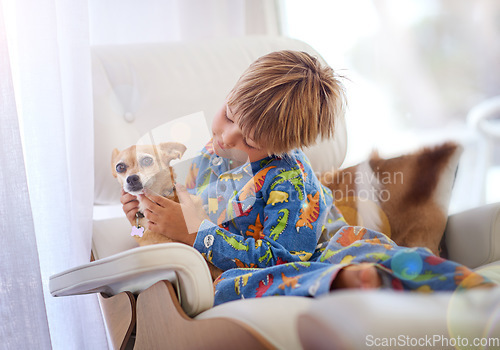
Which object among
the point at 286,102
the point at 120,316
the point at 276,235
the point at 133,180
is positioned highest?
the point at 286,102

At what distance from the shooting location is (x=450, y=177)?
1.16m

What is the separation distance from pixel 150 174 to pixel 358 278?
1.46 ft

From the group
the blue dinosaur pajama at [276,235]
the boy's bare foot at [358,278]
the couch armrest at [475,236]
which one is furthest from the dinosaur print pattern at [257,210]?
the couch armrest at [475,236]

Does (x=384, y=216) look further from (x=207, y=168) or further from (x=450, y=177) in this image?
(x=207, y=168)

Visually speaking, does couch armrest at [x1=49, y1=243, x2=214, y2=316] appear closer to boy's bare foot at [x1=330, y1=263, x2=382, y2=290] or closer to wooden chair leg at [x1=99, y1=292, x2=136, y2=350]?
wooden chair leg at [x1=99, y1=292, x2=136, y2=350]

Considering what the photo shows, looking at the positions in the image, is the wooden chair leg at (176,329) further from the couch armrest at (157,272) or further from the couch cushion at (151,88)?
the couch cushion at (151,88)

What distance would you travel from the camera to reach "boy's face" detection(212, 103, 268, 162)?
3.05 ft

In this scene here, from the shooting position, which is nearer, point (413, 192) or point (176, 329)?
point (176, 329)

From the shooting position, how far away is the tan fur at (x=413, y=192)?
3.73 feet

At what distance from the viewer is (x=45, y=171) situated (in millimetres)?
1000

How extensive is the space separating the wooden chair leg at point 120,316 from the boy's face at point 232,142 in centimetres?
33

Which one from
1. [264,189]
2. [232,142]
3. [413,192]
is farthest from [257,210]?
[413,192]

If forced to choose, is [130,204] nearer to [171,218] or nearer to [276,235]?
[171,218]

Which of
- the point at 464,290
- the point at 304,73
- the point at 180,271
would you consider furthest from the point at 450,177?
the point at 180,271
